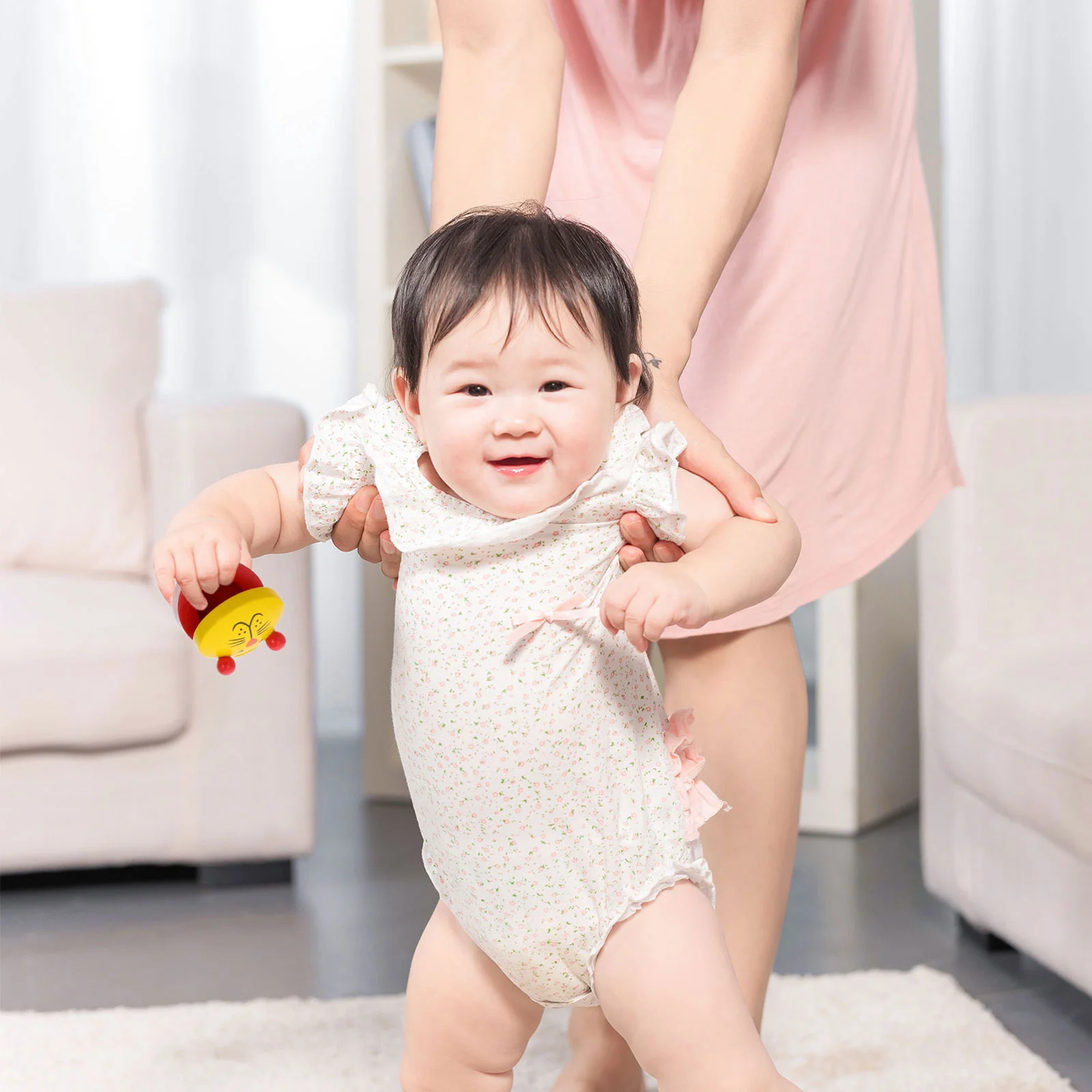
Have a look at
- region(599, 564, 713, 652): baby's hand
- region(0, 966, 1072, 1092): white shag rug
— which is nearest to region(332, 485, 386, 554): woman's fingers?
region(599, 564, 713, 652): baby's hand

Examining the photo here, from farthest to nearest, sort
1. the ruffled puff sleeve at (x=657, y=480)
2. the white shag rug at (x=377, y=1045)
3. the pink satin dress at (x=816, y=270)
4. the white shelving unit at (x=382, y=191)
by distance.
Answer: the white shelving unit at (x=382, y=191), the white shag rug at (x=377, y=1045), the pink satin dress at (x=816, y=270), the ruffled puff sleeve at (x=657, y=480)

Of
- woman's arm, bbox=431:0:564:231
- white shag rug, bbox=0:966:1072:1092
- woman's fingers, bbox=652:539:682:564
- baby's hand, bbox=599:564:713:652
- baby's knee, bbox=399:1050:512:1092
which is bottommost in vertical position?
white shag rug, bbox=0:966:1072:1092

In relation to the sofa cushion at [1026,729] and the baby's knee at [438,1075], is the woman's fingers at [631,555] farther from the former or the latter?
the sofa cushion at [1026,729]

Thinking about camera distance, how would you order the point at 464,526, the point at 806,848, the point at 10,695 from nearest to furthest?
the point at 464,526, the point at 10,695, the point at 806,848

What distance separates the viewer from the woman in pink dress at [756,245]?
3.26ft

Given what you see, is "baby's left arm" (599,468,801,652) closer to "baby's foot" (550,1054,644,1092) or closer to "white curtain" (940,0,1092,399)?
"baby's foot" (550,1054,644,1092)

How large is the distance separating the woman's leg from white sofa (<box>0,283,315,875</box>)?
40.1 inches

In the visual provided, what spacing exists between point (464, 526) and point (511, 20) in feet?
1.30

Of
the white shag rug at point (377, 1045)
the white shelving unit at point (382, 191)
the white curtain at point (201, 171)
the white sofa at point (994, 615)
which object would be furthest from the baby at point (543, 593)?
the white curtain at point (201, 171)

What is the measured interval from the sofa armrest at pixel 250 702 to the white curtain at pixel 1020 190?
1.42 metres

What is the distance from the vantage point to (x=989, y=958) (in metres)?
1.72

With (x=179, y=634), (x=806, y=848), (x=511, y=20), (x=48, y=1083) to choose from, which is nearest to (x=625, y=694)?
(x=511, y=20)

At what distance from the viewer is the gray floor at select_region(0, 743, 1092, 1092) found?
1.62 m

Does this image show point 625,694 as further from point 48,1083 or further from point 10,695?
point 10,695
